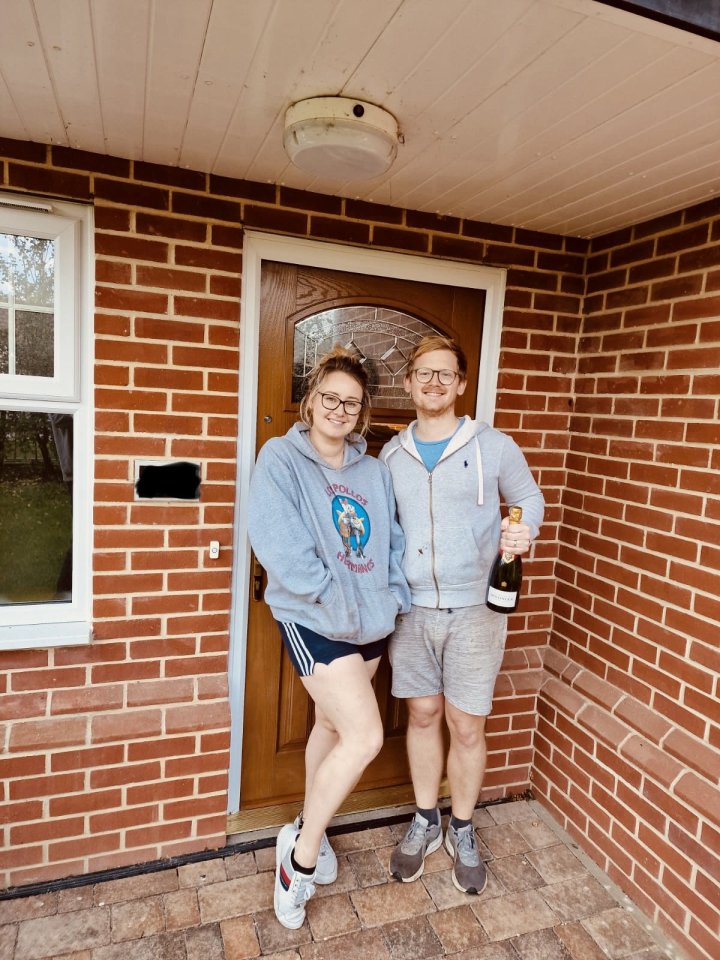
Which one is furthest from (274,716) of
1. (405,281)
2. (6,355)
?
(405,281)

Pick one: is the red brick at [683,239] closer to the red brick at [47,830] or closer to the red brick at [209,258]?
the red brick at [209,258]

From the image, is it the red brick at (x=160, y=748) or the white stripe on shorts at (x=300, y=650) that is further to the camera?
the red brick at (x=160, y=748)

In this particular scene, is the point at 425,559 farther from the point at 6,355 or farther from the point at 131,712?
the point at 6,355

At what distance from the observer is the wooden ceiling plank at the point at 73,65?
129 centimetres

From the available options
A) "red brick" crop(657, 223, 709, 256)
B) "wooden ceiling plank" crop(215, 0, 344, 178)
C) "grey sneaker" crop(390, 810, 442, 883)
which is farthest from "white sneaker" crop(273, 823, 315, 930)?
"red brick" crop(657, 223, 709, 256)

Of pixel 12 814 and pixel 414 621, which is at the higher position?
pixel 414 621

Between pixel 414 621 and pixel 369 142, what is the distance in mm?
1582

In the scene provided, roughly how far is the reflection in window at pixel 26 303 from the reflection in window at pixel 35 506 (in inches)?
7.5

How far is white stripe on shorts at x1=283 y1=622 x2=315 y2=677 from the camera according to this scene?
6.71ft

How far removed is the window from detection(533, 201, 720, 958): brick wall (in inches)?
82.2

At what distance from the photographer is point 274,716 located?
261 centimetres

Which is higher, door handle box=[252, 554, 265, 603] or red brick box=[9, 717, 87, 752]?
door handle box=[252, 554, 265, 603]

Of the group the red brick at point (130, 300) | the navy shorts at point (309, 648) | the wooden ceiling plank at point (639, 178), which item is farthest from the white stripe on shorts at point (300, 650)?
the wooden ceiling plank at point (639, 178)

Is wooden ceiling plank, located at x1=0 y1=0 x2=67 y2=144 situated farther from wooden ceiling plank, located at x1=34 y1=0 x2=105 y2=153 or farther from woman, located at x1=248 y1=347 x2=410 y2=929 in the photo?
woman, located at x1=248 y1=347 x2=410 y2=929
